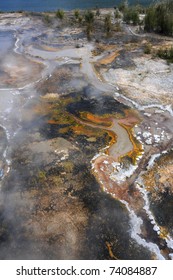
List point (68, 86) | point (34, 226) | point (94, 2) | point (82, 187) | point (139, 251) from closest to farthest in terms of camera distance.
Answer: point (139, 251) < point (34, 226) < point (82, 187) < point (68, 86) < point (94, 2)

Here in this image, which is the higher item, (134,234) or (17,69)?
(17,69)

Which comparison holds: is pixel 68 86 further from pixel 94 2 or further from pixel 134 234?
pixel 94 2

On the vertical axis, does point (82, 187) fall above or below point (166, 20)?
below

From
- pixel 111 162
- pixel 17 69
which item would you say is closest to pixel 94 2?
pixel 17 69

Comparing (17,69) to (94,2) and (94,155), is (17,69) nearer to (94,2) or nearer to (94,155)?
(94,155)

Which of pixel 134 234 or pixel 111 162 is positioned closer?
pixel 134 234

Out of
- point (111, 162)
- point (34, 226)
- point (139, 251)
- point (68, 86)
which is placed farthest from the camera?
point (68, 86)

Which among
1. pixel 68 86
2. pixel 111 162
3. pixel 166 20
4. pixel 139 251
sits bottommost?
pixel 139 251

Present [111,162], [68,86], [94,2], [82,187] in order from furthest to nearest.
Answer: [94,2] < [68,86] < [111,162] < [82,187]

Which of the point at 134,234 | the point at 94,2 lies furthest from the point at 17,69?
the point at 94,2

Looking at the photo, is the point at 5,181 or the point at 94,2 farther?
the point at 94,2
